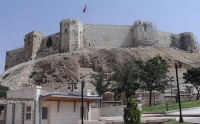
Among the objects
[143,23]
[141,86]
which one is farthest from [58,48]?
[141,86]

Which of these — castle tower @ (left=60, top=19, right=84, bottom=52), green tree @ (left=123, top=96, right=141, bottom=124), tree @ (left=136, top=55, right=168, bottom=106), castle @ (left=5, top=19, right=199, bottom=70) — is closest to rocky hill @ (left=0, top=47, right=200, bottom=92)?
castle tower @ (left=60, top=19, right=84, bottom=52)

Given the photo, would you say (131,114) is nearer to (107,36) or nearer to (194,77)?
(194,77)

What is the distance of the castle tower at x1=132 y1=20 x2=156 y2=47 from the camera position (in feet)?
212

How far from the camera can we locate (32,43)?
204 feet

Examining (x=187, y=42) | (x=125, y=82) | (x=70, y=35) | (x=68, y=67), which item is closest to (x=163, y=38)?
(x=187, y=42)

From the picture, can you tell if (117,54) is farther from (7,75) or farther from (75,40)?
(7,75)

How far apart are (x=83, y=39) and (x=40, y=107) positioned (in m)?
46.3

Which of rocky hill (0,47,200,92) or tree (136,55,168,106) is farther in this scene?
rocky hill (0,47,200,92)

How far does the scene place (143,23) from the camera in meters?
66.9

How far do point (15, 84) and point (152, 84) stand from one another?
84.6ft

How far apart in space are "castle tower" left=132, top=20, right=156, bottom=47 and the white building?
1919 inches

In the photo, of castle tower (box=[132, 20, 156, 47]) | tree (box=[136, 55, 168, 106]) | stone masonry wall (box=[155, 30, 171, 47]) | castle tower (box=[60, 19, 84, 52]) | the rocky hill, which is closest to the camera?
tree (box=[136, 55, 168, 106])

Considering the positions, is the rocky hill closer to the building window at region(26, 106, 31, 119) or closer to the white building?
the white building

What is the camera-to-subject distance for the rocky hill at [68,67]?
45969 millimetres
